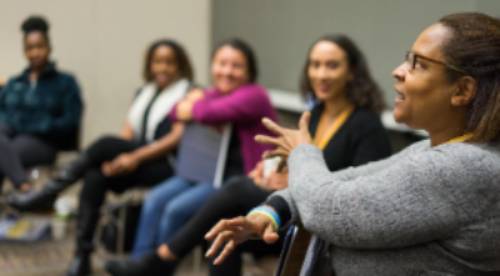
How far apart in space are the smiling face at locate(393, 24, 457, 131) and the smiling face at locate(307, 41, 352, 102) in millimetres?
1156

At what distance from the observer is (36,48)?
425 centimetres

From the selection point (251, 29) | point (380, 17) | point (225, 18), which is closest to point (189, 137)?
point (380, 17)

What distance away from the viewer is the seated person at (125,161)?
3.56 metres

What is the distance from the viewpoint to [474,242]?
1.30 metres

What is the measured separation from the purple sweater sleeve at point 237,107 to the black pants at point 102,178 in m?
0.59

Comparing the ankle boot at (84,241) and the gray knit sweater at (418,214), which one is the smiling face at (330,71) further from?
the ankle boot at (84,241)

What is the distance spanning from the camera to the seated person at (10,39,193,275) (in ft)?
11.7

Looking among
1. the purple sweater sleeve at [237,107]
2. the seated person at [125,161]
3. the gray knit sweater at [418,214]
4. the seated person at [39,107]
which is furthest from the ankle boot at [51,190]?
the gray knit sweater at [418,214]

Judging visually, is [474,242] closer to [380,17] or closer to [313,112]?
[313,112]

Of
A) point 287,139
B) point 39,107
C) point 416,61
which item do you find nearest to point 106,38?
point 39,107

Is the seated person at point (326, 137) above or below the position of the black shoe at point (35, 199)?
above

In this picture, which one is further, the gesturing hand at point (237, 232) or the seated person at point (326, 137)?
the seated person at point (326, 137)

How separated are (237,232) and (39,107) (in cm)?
307

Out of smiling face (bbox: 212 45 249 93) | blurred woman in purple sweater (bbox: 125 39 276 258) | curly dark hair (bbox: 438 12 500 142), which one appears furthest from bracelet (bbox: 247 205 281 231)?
smiling face (bbox: 212 45 249 93)
